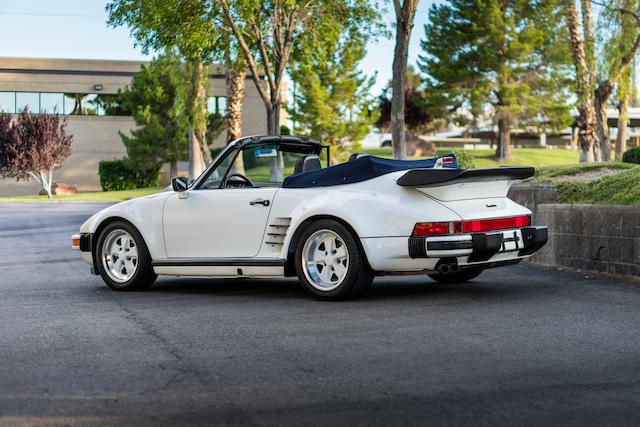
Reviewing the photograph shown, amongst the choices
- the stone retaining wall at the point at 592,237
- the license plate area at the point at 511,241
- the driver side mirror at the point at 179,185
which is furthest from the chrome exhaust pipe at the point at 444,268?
the stone retaining wall at the point at 592,237

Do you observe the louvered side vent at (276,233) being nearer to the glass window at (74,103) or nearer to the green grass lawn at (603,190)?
the green grass lawn at (603,190)

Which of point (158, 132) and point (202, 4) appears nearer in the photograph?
point (202, 4)

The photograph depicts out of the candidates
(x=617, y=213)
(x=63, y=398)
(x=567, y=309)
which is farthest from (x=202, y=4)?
(x=63, y=398)

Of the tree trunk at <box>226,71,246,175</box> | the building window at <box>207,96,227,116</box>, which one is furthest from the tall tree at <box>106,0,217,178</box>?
the building window at <box>207,96,227,116</box>

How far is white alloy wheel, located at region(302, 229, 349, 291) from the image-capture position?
8461 mm

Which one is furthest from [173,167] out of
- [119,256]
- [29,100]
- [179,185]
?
[179,185]

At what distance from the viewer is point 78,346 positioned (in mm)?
6516

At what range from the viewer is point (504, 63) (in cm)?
5350

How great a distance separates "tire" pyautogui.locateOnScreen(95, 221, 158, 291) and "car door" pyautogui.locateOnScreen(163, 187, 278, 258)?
336mm

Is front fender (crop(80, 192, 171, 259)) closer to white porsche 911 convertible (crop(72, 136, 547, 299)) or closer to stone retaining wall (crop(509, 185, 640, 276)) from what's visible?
white porsche 911 convertible (crop(72, 136, 547, 299))

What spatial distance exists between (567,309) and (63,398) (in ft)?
14.9

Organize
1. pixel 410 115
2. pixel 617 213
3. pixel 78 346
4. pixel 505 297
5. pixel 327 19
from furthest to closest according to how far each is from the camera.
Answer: pixel 410 115 < pixel 327 19 < pixel 617 213 < pixel 505 297 < pixel 78 346

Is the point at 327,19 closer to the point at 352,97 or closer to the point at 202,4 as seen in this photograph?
the point at 202,4

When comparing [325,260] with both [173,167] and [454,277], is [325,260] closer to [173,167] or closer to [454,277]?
[454,277]
